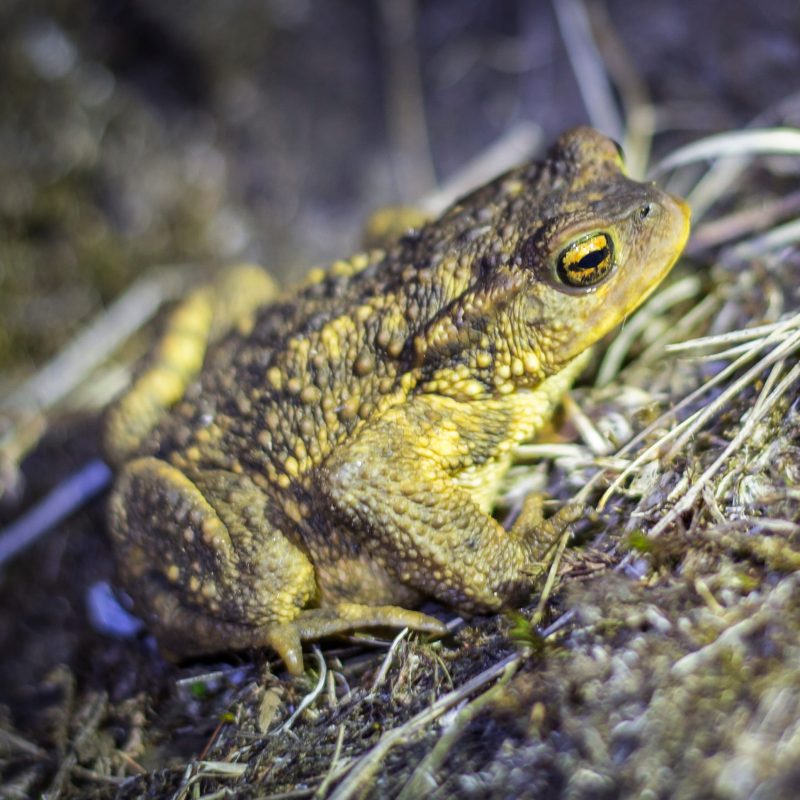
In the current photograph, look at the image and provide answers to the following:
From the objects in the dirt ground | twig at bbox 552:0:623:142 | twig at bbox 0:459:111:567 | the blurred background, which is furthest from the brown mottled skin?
the blurred background

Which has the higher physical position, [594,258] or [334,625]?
[594,258]

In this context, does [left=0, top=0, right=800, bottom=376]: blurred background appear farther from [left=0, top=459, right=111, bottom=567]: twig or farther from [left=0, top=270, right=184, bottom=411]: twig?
[left=0, top=459, right=111, bottom=567]: twig

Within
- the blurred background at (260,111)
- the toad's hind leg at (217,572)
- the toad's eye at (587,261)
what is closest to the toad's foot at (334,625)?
the toad's hind leg at (217,572)

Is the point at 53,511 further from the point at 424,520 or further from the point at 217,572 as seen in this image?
the point at 424,520

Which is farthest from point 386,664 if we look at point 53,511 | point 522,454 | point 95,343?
point 95,343

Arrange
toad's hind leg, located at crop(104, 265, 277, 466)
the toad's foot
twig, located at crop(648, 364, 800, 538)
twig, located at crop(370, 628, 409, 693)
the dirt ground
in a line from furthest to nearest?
toad's hind leg, located at crop(104, 265, 277, 466)
the toad's foot
twig, located at crop(370, 628, 409, 693)
twig, located at crop(648, 364, 800, 538)
the dirt ground

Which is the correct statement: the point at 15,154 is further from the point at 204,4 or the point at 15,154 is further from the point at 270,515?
the point at 270,515

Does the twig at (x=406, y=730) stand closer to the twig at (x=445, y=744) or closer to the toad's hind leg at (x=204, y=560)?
the twig at (x=445, y=744)
